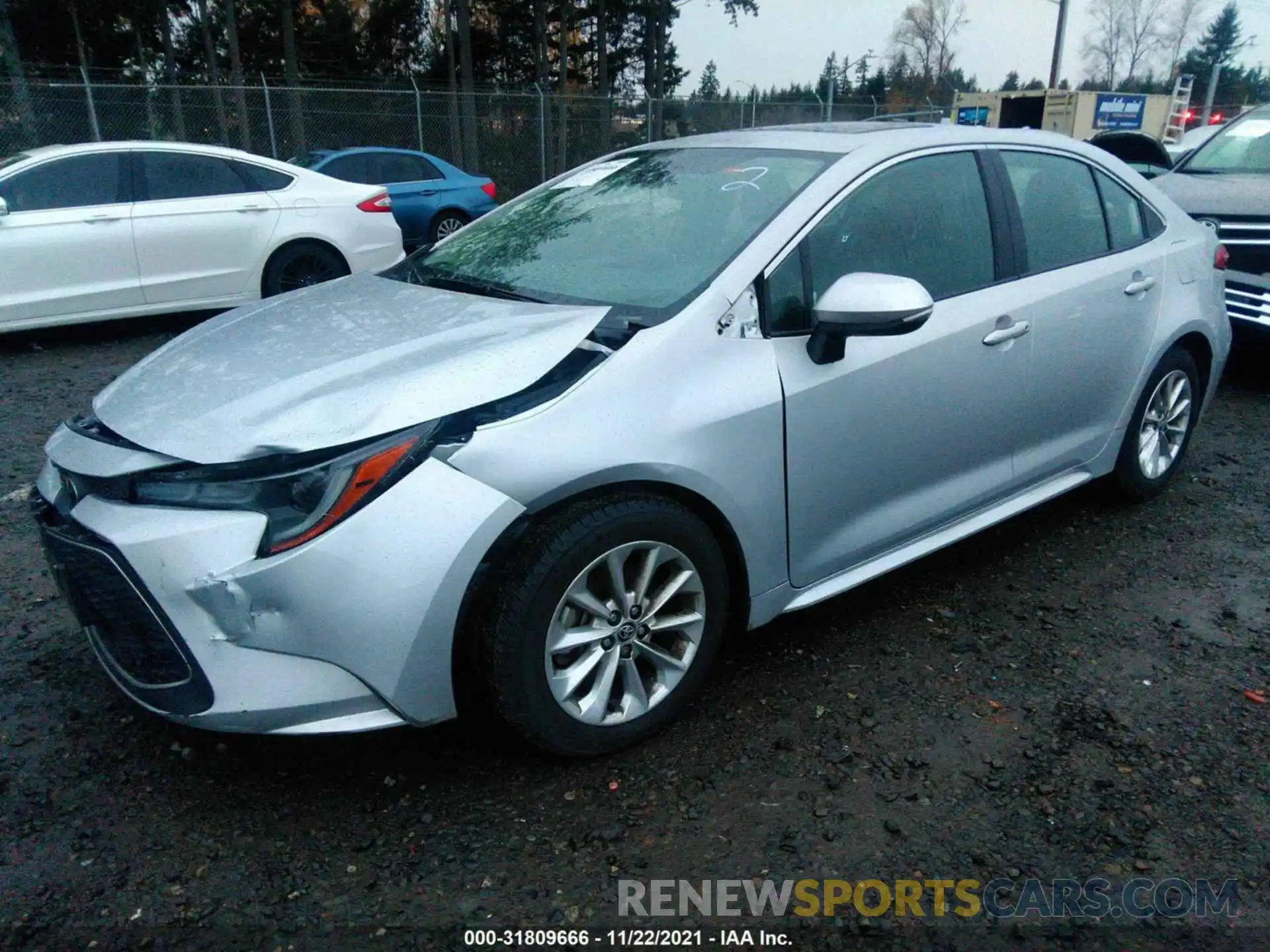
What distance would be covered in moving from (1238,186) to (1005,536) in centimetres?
398

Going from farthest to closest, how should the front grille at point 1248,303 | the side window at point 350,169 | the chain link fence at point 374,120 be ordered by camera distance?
the chain link fence at point 374,120
the side window at point 350,169
the front grille at point 1248,303

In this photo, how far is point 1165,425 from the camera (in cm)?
418

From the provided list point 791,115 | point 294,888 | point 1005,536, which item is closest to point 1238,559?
point 1005,536

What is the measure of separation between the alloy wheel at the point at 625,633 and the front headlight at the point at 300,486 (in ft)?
1.69

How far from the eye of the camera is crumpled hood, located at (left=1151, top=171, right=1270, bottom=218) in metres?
6.07

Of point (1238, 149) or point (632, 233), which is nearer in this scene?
point (632, 233)

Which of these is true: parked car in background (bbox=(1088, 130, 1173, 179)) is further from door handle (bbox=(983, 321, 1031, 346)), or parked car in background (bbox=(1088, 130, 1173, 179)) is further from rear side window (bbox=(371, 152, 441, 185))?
rear side window (bbox=(371, 152, 441, 185))

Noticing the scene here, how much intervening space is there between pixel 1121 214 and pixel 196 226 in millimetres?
6197

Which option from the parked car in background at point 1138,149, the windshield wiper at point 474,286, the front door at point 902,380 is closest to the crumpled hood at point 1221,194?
the parked car in background at point 1138,149

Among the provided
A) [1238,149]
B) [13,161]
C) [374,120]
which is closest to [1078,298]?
[1238,149]

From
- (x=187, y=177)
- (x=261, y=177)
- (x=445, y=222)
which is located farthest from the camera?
(x=445, y=222)

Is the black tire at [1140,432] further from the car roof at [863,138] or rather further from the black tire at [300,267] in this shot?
the black tire at [300,267]

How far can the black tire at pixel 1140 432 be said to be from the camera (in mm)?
3943

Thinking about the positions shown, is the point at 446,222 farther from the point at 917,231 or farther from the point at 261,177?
the point at 917,231
